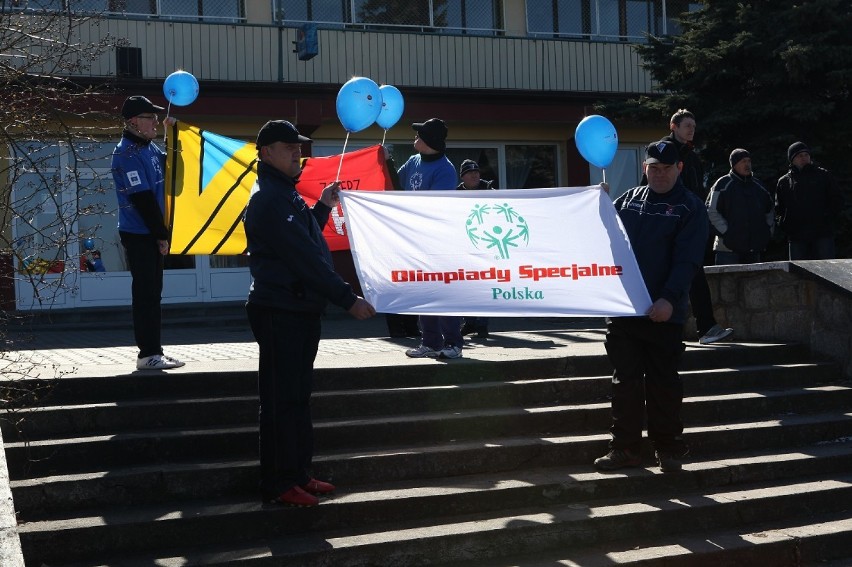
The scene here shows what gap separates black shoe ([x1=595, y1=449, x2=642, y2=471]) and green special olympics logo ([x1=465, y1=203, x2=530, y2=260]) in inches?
→ 58.0

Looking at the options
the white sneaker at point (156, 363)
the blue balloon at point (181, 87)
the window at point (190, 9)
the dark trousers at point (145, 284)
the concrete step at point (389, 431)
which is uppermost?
the window at point (190, 9)

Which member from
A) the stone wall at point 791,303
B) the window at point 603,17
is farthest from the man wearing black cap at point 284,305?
the window at point 603,17

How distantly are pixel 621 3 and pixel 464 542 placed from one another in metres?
21.6

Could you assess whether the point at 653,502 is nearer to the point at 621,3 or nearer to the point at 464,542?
the point at 464,542

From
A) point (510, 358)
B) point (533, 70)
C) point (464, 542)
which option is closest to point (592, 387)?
point (510, 358)

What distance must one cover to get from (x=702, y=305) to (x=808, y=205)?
9.26ft

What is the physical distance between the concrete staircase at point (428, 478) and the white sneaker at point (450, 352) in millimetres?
418

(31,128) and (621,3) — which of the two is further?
(621,3)

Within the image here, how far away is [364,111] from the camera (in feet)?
30.2

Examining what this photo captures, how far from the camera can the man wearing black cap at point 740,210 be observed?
10609 mm

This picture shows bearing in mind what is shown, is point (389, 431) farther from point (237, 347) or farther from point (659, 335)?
point (237, 347)

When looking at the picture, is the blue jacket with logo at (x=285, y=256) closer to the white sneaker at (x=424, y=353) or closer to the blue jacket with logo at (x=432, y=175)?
the white sneaker at (x=424, y=353)

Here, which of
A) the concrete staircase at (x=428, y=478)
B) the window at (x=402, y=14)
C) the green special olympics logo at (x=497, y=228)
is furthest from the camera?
the window at (x=402, y=14)

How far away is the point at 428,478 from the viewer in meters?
6.89
